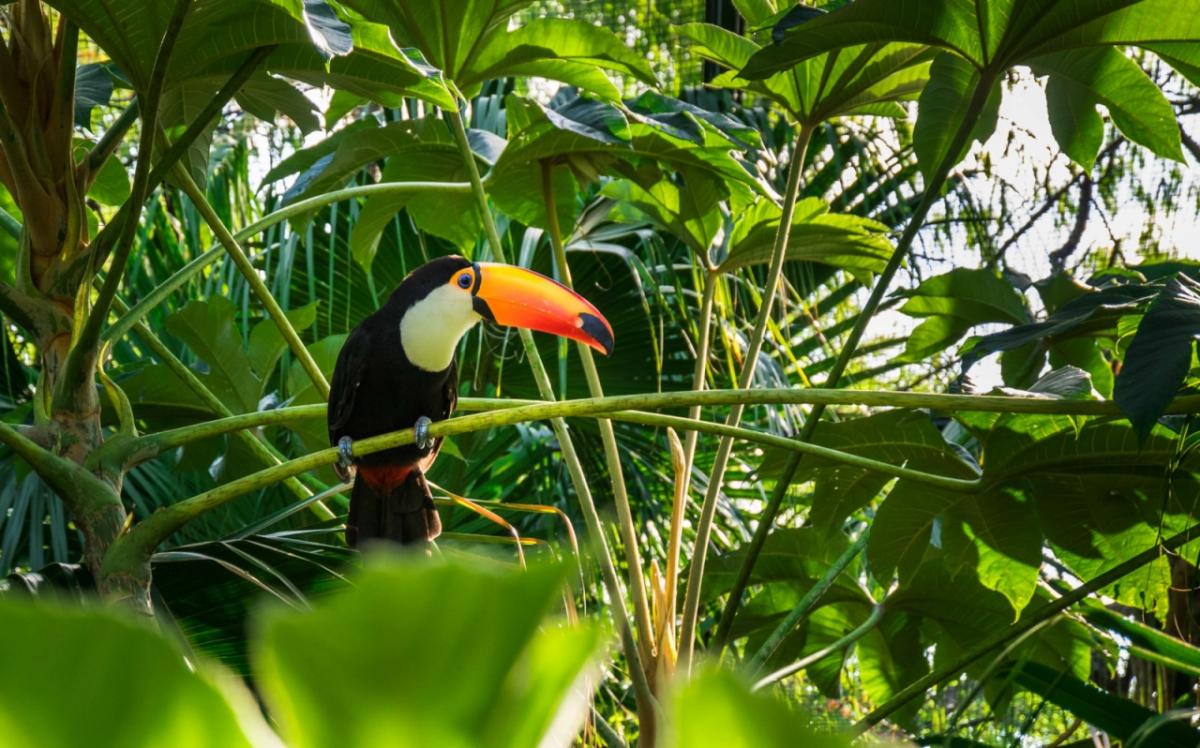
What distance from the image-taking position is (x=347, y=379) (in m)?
2.04

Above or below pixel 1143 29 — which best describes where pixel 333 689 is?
below

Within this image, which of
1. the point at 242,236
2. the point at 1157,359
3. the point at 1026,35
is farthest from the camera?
the point at 242,236

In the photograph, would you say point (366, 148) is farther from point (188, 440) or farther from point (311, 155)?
point (188, 440)

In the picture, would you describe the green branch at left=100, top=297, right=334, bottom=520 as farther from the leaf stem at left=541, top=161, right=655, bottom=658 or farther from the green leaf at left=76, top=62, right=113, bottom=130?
the leaf stem at left=541, top=161, right=655, bottom=658

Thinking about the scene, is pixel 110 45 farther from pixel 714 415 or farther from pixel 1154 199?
pixel 1154 199

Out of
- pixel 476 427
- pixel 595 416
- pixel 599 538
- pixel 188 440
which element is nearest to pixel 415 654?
pixel 595 416

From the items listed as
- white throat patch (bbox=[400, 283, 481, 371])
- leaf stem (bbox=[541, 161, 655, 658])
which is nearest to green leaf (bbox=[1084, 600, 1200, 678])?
leaf stem (bbox=[541, 161, 655, 658])

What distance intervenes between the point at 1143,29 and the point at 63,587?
149 cm

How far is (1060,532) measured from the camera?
1.85 meters

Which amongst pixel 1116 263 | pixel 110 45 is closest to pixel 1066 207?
pixel 1116 263

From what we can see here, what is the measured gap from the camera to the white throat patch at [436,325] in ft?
6.79

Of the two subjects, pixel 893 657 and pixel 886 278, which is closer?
pixel 886 278

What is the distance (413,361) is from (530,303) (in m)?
0.22

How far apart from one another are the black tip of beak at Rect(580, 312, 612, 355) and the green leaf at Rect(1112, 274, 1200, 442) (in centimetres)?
93
